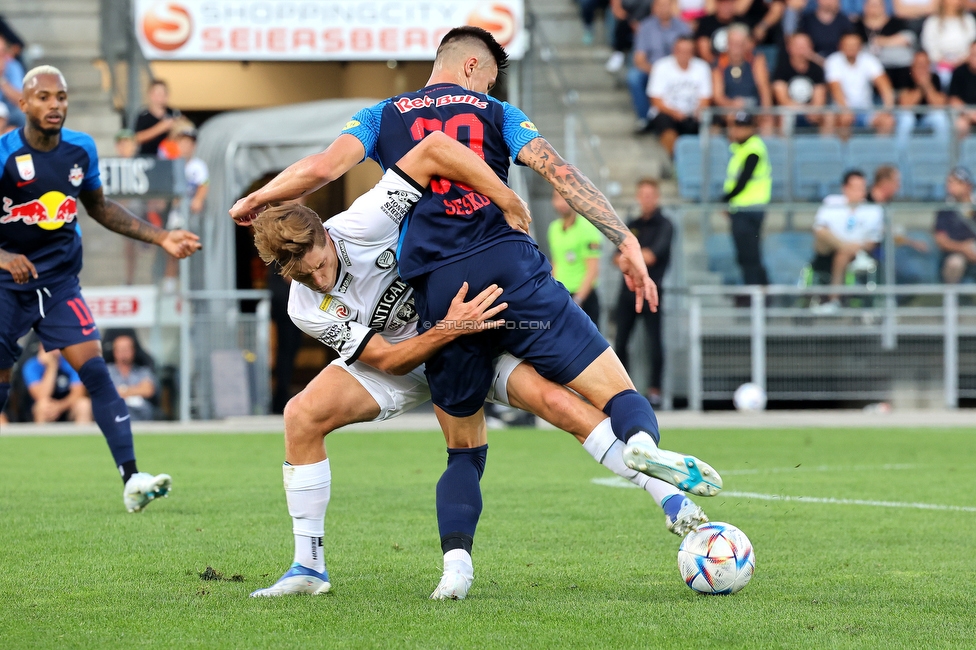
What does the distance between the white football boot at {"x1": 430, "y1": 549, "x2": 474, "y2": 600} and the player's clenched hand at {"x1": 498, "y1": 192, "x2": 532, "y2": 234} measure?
3.77 ft

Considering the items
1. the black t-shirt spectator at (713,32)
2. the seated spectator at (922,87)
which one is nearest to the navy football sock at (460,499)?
the black t-shirt spectator at (713,32)

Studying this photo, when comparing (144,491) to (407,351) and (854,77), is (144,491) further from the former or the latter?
(854,77)

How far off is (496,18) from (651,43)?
2411 mm

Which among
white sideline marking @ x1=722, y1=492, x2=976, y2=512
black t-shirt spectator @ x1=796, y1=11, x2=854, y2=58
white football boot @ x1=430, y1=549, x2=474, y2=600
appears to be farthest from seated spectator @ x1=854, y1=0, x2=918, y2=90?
white football boot @ x1=430, y1=549, x2=474, y2=600

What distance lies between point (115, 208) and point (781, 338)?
886cm

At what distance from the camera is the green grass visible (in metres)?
3.90

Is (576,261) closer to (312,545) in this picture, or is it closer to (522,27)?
(522,27)

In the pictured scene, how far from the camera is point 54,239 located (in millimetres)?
7348

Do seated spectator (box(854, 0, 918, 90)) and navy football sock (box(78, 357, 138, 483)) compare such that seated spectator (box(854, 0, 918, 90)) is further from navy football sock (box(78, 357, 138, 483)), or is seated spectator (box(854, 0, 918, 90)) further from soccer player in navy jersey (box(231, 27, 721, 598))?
soccer player in navy jersey (box(231, 27, 721, 598))

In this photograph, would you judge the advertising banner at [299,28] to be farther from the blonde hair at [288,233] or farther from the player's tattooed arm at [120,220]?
the blonde hair at [288,233]

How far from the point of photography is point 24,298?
734 centimetres

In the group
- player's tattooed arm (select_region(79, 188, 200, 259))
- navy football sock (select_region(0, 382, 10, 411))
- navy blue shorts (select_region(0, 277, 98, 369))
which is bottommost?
navy football sock (select_region(0, 382, 10, 411))

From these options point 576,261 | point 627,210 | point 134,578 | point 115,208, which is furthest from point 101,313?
point 134,578

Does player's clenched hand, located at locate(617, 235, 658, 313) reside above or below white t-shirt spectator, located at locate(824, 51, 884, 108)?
below
